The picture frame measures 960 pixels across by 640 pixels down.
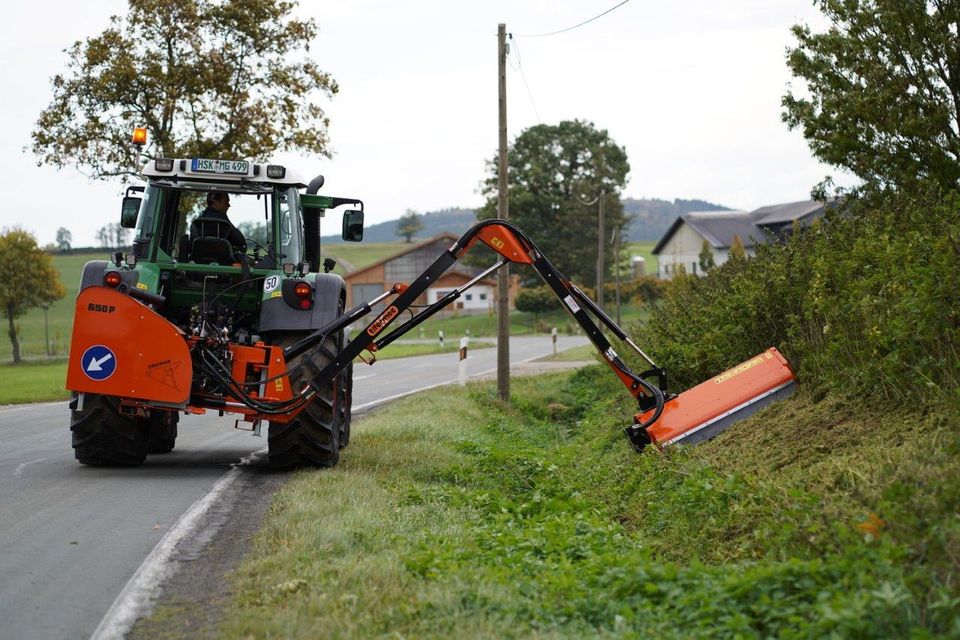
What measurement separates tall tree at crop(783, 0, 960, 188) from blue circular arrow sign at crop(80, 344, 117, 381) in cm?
1079

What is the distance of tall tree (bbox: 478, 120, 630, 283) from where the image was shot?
8056 centimetres

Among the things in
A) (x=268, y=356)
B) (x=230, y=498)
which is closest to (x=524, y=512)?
(x=230, y=498)

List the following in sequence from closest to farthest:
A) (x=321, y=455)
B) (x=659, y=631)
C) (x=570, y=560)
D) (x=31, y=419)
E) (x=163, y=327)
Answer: (x=659, y=631) < (x=570, y=560) < (x=163, y=327) < (x=321, y=455) < (x=31, y=419)

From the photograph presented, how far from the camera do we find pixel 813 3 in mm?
17672

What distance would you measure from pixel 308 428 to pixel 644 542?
4.32 metres

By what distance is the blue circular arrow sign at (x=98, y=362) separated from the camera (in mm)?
10414

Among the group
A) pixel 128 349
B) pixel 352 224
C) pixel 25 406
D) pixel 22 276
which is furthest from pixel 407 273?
pixel 128 349

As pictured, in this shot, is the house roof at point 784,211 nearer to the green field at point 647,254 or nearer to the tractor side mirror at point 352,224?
the green field at point 647,254

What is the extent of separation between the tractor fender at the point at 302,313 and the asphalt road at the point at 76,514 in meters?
1.58

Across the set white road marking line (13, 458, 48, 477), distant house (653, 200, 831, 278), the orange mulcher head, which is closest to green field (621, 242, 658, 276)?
distant house (653, 200, 831, 278)

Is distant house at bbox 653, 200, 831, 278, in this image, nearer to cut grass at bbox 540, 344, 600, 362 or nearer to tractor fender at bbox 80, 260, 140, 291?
cut grass at bbox 540, 344, 600, 362

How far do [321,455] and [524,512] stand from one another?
10.0 feet

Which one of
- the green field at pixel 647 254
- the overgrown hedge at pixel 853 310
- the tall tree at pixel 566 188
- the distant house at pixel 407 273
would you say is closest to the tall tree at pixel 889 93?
the overgrown hedge at pixel 853 310

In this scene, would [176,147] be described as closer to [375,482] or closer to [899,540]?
[375,482]
